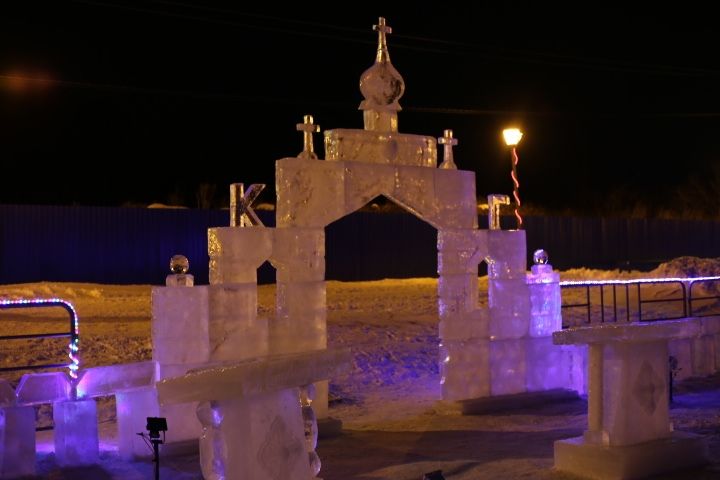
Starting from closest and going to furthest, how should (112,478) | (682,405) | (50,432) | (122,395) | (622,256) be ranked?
(112,478)
(122,395)
(50,432)
(682,405)
(622,256)

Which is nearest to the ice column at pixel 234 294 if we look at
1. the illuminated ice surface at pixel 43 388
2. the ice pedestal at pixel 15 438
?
the illuminated ice surface at pixel 43 388

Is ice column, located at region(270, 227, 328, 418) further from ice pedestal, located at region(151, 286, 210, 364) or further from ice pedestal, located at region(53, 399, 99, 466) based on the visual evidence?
ice pedestal, located at region(53, 399, 99, 466)

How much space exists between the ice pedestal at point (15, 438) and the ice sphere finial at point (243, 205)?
2.87 meters

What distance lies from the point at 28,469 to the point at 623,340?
5.56m

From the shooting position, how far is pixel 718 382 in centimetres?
1423

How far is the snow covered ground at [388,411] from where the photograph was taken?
891cm

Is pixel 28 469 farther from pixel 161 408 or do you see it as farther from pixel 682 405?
pixel 682 405

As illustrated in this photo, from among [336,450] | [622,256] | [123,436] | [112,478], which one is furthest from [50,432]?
[622,256]

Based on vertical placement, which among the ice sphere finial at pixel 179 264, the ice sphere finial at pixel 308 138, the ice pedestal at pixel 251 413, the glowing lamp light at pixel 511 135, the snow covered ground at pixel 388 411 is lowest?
the snow covered ground at pixel 388 411

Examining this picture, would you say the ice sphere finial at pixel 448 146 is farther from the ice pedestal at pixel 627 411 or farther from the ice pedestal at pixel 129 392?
the ice pedestal at pixel 129 392

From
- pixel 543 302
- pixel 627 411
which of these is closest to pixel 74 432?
pixel 627 411

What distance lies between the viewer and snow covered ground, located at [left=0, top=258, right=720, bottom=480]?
29.2 ft

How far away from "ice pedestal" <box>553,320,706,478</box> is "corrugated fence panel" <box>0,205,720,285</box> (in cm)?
2100

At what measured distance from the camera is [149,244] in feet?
92.0
